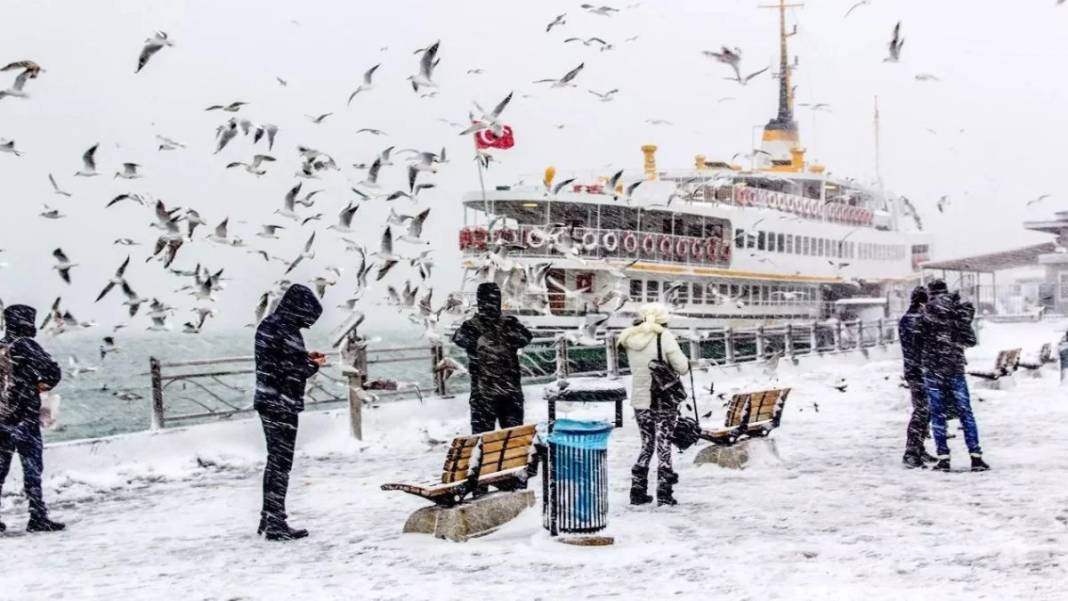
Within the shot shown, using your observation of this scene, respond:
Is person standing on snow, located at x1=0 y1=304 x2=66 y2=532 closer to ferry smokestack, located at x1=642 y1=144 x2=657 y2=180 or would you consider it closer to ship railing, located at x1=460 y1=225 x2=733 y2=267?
ship railing, located at x1=460 y1=225 x2=733 y2=267

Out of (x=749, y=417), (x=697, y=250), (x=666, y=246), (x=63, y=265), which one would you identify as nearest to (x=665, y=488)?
(x=749, y=417)

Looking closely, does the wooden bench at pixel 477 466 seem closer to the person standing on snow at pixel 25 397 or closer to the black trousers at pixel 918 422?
the person standing on snow at pixel 25 397

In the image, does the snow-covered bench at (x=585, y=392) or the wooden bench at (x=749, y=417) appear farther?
the snow-covered bench at (x=585, y=392)

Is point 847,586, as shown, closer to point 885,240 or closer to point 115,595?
point 115,595

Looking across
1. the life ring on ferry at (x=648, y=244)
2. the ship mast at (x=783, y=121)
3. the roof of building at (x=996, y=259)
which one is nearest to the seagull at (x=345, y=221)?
the life ring on ferry at (x=648, y=244)

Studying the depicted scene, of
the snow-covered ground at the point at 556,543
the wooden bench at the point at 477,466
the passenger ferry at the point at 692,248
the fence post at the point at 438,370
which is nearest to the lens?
the snow-covered ground at the point at 556,543

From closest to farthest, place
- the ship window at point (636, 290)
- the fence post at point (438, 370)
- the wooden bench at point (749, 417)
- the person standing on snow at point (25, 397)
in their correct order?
the person standing on snow at point (25, 397) → the wooden bench at point (749, 417) → the fence post at point (438, 370) → the ship window at point (636, 290)

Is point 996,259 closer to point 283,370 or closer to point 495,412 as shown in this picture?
point 495,412

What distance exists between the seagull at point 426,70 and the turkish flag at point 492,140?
34.3 feet

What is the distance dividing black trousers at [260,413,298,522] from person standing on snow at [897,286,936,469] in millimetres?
5896

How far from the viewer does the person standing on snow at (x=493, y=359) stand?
852cm

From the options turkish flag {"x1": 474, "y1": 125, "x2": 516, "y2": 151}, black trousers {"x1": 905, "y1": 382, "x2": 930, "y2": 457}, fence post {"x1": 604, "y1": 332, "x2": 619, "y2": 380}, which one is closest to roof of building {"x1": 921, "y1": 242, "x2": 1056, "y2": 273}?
turkish flag {"x1": 474, "y1": 125, "x2": 516, "y2": 151}

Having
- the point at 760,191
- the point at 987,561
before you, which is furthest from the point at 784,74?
the point at 987,561

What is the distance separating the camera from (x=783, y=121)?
50.7 meters
